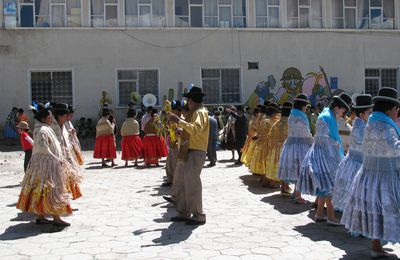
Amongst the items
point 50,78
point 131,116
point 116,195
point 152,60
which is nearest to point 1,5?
point 50,78

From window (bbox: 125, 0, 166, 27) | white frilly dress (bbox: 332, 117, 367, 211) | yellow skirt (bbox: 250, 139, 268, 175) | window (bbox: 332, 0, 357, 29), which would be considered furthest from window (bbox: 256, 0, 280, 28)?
white frilly dress (bbox: 332, 117, 367, 211)

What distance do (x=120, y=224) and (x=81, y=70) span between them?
1608 centimetres

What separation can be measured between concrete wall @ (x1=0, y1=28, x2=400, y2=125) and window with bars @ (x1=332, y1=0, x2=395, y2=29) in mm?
615

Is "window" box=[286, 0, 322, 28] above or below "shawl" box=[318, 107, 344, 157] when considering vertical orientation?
above

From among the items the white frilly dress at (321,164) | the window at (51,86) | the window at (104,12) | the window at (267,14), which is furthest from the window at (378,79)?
the white frilly dress at (321,164)

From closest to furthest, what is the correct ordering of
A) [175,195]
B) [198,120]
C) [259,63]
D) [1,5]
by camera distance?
[198,120], [175,195], [1,5], [259,63]

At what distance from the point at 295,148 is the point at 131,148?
22.1 feet

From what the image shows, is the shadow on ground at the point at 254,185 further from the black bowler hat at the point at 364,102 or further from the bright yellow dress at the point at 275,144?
the black bowler hat at the point at 364,102

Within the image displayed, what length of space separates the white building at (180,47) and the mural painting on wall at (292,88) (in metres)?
0.25

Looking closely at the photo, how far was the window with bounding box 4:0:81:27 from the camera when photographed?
874 inches

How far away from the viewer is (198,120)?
7.08m

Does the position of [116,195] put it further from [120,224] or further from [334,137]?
[334,137]

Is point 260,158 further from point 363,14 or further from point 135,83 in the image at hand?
point 363,14

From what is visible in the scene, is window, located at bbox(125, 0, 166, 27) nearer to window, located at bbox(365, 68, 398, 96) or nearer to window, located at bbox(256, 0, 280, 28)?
window, located at bbox(256, 0, 280, 28)
